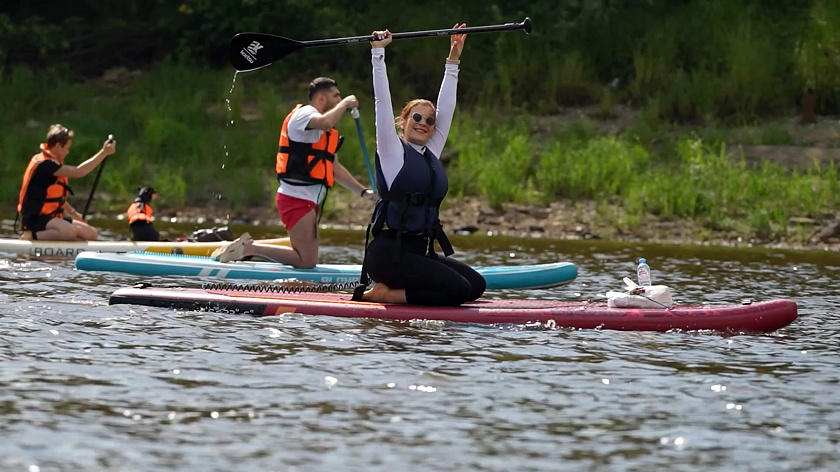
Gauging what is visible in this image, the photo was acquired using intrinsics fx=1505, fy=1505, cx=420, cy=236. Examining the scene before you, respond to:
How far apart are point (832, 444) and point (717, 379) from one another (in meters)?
1.24

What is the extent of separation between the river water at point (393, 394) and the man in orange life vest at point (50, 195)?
3275 millimetres

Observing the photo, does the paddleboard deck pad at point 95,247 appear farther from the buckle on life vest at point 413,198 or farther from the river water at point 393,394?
the buckle on life vest at point 413,198

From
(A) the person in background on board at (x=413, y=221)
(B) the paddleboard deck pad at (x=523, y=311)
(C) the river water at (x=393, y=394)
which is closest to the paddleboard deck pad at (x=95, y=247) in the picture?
(C) the river water at (x=393, y=394)

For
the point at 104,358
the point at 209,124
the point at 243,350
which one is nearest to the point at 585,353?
the point at 243,350

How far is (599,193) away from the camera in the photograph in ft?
55.2

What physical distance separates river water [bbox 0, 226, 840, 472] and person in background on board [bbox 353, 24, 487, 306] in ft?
0.93

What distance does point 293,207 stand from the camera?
10.8m

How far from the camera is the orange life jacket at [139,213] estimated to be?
513 inches

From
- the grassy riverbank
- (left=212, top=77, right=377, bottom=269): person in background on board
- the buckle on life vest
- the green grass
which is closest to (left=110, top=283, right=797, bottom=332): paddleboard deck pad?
the buckle on life vest

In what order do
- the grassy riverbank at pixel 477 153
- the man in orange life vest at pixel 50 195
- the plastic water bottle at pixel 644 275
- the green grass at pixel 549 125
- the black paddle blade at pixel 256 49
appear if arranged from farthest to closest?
the green grass at pixel 549 125
the grassy riverbank at pixel 477 153
the man in orange life vest at pixel 50 195
the black paddle blade at pixel 256 49
the plastic water bottle at pixel 644 275

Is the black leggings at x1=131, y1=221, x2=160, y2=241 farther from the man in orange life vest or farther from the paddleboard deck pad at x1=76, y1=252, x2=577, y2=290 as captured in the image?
the paddleboard deck pad at x1=76, y1=252, x2=577, y2=290

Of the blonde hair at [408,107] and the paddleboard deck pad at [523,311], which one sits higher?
the blonde hair at [408,107]

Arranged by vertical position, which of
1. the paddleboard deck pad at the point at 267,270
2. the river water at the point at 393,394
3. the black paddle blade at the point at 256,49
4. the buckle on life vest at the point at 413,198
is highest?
A: the black paddle blade at the point at 256,49

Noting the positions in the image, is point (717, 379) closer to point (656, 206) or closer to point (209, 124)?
point (656, 206)
